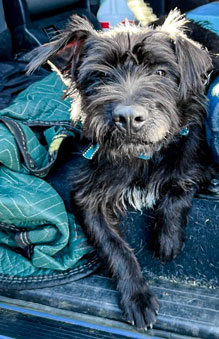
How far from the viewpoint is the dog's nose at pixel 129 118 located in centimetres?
196

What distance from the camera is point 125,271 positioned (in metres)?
2.18

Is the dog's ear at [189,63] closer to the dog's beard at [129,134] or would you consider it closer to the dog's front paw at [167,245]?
the dog's beard at [129,134]

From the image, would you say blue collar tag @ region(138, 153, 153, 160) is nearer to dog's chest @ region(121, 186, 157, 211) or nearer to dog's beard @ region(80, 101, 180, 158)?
dog's beard @ region(80, 101, 180, 158)

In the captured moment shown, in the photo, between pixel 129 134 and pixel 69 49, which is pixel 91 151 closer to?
pixel 129 134

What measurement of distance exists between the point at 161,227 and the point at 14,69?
2319 millimetres

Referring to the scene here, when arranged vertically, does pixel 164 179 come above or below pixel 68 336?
above

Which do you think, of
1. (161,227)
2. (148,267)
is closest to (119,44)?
(161,227)

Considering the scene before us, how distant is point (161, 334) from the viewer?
192cm

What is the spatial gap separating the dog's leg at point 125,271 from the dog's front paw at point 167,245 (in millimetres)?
135

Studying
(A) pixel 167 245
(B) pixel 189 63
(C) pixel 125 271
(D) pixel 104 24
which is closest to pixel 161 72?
(B) pixel 189 63

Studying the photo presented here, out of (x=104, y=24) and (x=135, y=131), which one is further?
(x=104, y=24)

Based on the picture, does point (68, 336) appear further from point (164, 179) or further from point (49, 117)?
point (49, 117)

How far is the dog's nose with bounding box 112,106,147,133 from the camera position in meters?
1.96

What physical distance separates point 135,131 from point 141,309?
0.79 metres
